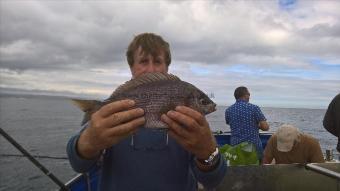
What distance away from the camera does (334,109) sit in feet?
29.9

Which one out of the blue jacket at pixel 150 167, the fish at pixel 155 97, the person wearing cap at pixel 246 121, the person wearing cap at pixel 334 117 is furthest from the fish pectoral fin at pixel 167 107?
the person wearing cap at pixel 246 121

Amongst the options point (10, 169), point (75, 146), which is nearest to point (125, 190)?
point (75, 146)

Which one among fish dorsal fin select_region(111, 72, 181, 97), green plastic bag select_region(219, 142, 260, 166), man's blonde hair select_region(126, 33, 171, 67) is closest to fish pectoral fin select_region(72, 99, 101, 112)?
fish dorsal fin select_region(111, 72, 181, 97)

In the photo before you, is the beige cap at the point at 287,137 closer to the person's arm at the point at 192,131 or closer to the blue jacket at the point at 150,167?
the blue jacket at the point at 150,167

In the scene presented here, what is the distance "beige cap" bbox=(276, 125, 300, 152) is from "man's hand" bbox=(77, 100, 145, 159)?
660 centimetres

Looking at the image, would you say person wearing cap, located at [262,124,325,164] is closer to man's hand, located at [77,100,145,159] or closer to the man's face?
the man's face

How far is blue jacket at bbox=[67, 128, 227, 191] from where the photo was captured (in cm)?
399

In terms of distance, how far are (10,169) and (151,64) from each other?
34584mm

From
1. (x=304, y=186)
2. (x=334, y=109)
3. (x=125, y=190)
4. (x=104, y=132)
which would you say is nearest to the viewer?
(x=104, y=132)

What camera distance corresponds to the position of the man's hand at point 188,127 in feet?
10.7

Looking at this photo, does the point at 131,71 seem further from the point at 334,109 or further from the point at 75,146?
the point at 334,109

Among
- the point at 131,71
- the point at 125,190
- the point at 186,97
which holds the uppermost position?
the point at 131,71

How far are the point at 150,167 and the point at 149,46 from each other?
126 centimetres

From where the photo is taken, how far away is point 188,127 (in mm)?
3275
